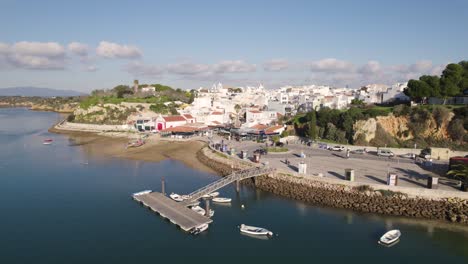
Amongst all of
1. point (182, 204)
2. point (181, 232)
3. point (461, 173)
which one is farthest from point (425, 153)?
point (181, 232)

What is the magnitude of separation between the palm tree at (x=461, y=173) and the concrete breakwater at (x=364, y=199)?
7.33ft

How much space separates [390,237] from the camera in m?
20.6

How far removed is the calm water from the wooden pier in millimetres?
586

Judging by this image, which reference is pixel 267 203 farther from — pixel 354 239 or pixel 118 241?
pixel 118 241

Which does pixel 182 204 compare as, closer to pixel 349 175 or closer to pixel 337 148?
pixel 349 175

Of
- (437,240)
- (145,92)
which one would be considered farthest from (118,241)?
(145,92)

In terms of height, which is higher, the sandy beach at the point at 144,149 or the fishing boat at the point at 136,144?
the fishing boat at the point at 136,144

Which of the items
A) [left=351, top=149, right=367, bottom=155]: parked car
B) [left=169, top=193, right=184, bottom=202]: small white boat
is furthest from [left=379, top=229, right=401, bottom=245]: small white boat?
[left=351, top=149, right=367, bottom=155]: parked car

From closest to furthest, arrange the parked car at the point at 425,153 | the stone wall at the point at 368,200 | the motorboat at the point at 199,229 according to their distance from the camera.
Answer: the motorboat at the point at 199,229
the stone wall at the point at 368,200
the parked car at the point at 425,153

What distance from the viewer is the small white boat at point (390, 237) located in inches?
800

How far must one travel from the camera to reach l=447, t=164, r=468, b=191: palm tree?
25.4m

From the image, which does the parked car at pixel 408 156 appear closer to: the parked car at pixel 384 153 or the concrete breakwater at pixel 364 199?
the parked car at pixel 384 153

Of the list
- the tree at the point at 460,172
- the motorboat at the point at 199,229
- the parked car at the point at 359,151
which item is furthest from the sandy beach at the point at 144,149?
the tree at the point at 460,172

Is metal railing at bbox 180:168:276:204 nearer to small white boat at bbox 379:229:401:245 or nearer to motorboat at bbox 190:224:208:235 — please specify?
motorboat at bbox 190:224:208:235
